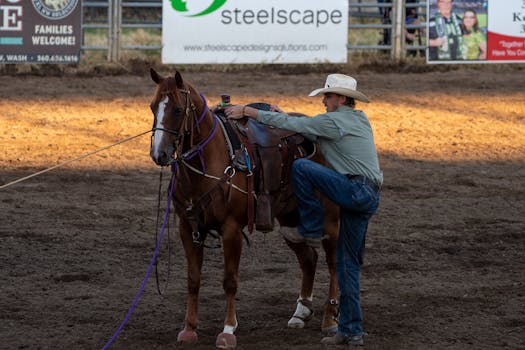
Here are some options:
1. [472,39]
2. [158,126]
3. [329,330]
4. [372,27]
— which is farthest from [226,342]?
[372,27]

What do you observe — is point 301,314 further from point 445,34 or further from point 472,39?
point 472,39

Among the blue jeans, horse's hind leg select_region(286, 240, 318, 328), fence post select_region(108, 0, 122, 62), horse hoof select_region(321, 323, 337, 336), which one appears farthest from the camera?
fence post select_region(108, 0, 122, 62)

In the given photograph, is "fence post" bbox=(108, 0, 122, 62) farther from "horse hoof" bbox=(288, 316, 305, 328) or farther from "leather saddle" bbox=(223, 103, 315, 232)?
"horse hoof" bbox=(288, 316, 305, 328)

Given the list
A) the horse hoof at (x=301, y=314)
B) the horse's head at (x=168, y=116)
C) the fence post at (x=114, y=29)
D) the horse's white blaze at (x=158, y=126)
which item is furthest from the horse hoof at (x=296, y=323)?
the fence post at (x=114, y=29)

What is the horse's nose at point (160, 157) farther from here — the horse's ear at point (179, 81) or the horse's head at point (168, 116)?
the horse's ear at point (179, 81)

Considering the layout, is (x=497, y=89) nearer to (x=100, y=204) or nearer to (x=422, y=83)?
(x=422, y=83)

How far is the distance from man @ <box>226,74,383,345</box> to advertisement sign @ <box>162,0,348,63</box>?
38.4 ft

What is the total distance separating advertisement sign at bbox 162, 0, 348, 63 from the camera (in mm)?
18891

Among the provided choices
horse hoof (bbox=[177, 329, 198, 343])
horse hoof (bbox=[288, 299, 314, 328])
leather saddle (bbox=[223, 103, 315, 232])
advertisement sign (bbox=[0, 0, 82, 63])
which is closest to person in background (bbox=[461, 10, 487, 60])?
advertisement sign (bbox=[0, 0, 82, 63])

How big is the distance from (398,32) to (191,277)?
1353 cm

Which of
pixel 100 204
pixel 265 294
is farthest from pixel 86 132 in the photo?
pixel 265 294

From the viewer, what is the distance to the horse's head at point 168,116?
6.83m

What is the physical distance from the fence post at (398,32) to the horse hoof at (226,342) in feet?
44.6

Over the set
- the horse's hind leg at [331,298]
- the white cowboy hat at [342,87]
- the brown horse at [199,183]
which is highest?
the white cowboy hat at [342,87]
